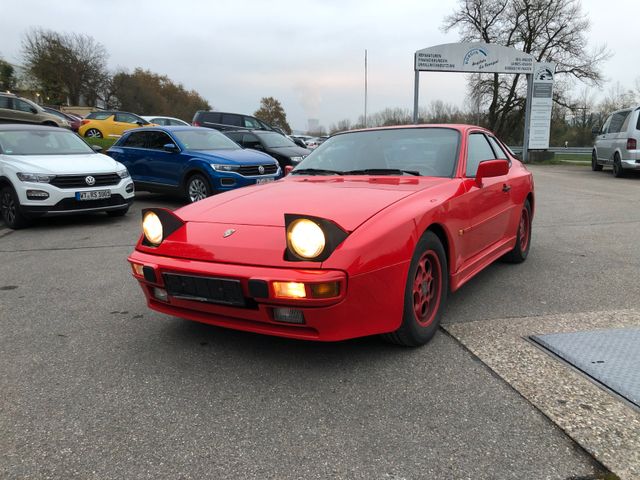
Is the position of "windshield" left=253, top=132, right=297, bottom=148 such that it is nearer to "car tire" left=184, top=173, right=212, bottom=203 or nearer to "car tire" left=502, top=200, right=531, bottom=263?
"car tire" left=184, top=173, right=212, bottom=203

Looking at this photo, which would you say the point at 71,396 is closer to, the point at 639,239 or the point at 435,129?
the point at 435,129

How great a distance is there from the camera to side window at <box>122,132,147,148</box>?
9.57m

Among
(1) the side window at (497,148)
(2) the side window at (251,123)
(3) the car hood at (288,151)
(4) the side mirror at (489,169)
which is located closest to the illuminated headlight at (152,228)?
(4) the side mirror at (489,169)

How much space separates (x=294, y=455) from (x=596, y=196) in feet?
32.4

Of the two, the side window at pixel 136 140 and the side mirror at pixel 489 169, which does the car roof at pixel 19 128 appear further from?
the side mirror at pixel 489 169

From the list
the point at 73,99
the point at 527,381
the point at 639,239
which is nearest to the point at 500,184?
the point at 527,381

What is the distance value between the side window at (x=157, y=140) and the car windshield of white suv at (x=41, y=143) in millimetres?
1309

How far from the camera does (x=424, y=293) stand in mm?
2943

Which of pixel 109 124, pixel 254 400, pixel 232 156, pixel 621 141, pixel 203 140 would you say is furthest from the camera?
pixel 109 124

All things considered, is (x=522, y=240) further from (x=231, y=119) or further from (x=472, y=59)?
(x=472, y=59)

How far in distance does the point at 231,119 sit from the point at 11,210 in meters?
11.7

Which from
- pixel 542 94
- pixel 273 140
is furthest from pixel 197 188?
pixel 542 94

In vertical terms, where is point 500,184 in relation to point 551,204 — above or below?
above

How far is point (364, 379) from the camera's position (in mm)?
2504
